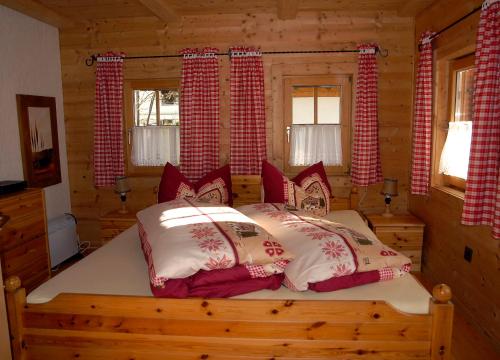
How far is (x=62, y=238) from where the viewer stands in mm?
4250

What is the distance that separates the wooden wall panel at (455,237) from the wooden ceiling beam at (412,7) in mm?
59

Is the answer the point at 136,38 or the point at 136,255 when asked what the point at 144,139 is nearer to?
the point at 136,38

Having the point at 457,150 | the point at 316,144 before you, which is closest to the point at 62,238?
the point at 316,144

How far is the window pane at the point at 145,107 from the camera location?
4.43m

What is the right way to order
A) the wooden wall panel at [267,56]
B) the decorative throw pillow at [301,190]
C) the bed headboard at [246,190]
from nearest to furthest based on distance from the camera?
the decorative throw pillow at [301,190] < the bed headboard at [246,190] < the wooden wall panel at [267,56]

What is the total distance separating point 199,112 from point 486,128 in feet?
8.67

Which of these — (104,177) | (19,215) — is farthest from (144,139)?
(19,215)

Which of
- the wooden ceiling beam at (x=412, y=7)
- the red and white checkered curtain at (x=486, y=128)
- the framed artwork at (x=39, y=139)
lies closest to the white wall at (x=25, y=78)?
the framed artwork at (x=39, y=139)

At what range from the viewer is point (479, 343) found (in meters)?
2.62

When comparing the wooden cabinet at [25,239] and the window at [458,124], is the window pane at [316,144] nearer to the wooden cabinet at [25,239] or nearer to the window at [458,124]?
the window at [458,124]

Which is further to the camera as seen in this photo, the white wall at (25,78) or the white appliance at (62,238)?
the white appliance at (62,238)

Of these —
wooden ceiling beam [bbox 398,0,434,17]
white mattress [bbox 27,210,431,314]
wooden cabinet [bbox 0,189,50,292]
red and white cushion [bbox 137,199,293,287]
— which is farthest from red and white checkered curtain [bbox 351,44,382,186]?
wooden cabinet [bbox 0,189,50,292]

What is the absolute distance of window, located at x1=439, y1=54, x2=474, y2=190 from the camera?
3.19 meters

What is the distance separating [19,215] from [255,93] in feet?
7.91
